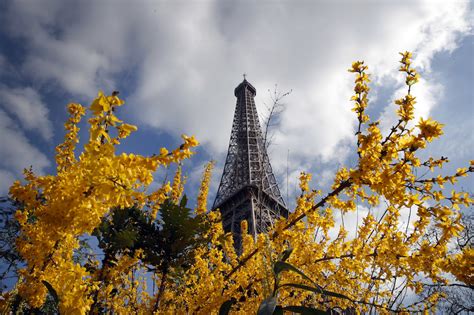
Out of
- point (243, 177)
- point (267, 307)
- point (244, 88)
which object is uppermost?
point (244, 88)

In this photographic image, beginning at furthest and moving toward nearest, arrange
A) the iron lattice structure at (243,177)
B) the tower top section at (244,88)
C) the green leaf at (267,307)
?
the tower top section at (244,88) < the iron lattice structure at (243,177) < the green leaf at (267,307)

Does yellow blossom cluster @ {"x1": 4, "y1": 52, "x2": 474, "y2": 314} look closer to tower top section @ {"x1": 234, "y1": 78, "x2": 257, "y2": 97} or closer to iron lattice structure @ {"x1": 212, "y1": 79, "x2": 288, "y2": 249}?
iron lattice structure @ {"x1": 212, "y1": 79, "x2": 288, "y2": 249}

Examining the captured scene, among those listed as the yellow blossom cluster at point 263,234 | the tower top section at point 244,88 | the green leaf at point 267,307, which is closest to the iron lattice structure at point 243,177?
the tower top section at point 244,88

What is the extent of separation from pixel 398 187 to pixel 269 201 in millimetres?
26477

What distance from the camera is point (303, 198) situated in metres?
3.03

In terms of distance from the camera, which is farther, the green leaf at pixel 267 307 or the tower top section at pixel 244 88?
the tower top section at pixel 244 88

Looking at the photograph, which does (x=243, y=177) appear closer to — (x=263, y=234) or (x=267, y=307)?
(x=263, y=234)

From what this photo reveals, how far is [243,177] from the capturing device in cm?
3356

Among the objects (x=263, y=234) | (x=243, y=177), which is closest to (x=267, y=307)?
(x=263, y=234)

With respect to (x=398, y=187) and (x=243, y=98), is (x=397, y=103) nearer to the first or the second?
(x=398, y=187)

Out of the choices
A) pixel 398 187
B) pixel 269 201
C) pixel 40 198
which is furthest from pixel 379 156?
pixel 269 201

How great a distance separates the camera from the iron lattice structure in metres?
26.2

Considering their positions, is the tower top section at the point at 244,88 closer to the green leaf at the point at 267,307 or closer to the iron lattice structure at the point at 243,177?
the iron lattice structure at the point at 243,177

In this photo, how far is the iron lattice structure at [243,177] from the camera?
85.9ft
